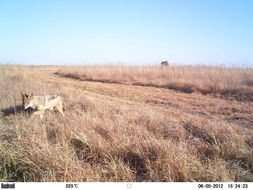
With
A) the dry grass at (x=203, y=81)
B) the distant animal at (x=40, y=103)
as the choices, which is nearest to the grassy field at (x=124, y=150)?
the distant animal at (x=40, y=103)

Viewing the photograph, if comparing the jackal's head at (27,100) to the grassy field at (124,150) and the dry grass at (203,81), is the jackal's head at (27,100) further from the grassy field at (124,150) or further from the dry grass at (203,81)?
the dry grass at (203,81)

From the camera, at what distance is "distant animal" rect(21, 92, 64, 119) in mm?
4648

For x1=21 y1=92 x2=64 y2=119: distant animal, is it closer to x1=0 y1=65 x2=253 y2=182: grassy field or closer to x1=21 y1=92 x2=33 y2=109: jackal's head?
x1=21 y1=92 x2=33 y2=109: jackal's head

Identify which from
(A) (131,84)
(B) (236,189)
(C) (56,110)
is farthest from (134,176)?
(A) (131,84)

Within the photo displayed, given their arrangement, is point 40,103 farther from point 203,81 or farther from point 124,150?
point 203,81

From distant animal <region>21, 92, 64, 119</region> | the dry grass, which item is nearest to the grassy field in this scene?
distant animal <region>21, 92, 64, 119</region>

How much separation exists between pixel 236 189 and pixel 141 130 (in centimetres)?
176

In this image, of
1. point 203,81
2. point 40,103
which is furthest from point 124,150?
point 203,81

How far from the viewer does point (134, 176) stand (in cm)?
248

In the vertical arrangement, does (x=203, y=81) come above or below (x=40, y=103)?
above

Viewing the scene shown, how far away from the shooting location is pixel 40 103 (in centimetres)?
487

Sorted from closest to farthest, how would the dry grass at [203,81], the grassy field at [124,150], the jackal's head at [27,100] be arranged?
1. the grassy field at [124,150]
2. the jackal's head at [27,100]
3. the dry grass at [203,81]

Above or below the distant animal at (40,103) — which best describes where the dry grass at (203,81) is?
above

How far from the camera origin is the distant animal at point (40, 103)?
15.3 feet
